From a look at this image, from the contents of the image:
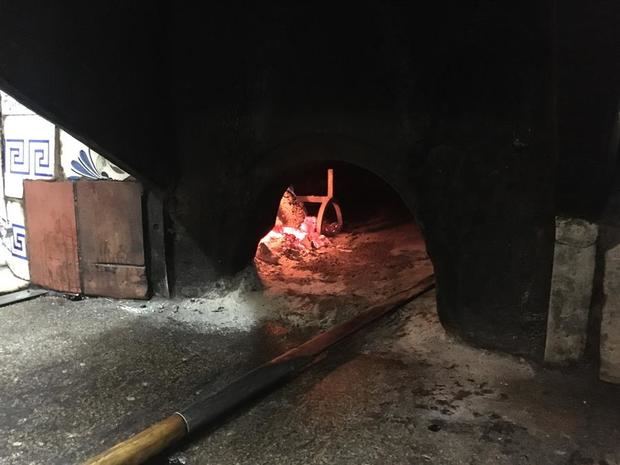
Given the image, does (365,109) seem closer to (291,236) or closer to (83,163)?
(83,163)

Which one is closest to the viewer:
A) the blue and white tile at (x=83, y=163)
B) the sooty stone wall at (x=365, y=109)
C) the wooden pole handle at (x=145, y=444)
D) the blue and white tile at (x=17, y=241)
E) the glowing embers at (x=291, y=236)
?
the wooden pole handle at (x=145, y=444)

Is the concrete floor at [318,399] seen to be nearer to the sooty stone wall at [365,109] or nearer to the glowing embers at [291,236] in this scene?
the sooty stone wall at [365,109]

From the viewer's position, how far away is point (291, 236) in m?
4.86

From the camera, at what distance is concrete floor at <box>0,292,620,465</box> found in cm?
192

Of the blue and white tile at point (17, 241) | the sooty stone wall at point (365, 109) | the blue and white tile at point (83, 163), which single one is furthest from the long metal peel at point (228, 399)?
the blue and white tile at point (17, 241)

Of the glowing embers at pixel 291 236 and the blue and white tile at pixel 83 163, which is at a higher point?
the blue and white tile at pixel 83 163

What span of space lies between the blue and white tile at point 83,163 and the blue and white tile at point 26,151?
104mm

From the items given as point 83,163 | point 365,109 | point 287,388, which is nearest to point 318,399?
point 287,388

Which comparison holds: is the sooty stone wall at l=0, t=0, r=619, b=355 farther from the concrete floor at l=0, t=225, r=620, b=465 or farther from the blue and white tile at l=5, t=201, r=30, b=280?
the blue and white tile at l=5, t=201, r=30, b=280

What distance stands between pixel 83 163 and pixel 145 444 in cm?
246

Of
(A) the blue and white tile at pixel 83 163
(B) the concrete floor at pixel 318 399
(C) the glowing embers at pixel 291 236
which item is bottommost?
(B) the concrete floor at pixel 318 399

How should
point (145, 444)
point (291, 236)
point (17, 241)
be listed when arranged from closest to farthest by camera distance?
1. point (145, 444)
2. point (17, 241)
3. point (291, 236)

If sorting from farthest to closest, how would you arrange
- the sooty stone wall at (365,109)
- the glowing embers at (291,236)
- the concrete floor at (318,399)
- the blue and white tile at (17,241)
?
the glowing embers at (291,236), the blue and white tile at (17,241), the sooty stone wall at (365,109), the concrete floor at (318,399)

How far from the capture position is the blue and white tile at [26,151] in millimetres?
3844
